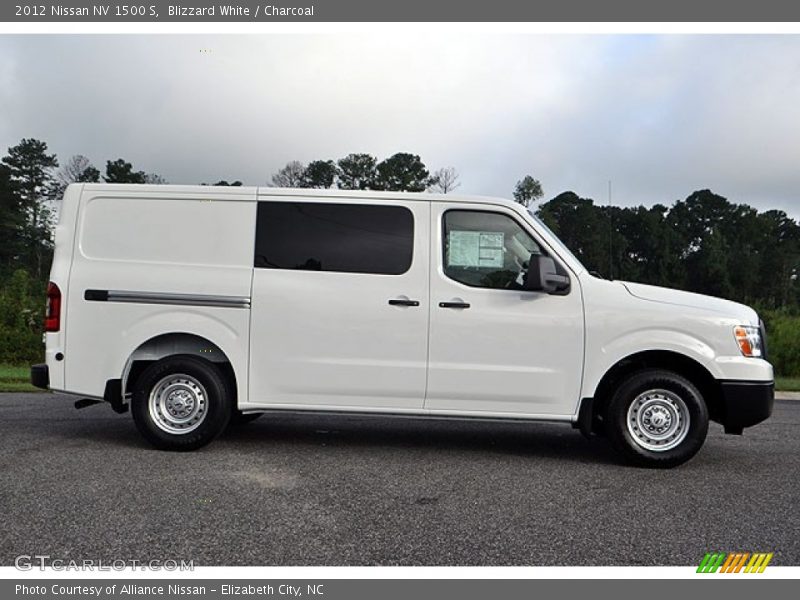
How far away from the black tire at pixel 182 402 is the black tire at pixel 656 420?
3.24 metres

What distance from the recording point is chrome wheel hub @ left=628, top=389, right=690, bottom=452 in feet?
18.7

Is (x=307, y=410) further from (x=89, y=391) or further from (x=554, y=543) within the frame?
(x=554, y=543)

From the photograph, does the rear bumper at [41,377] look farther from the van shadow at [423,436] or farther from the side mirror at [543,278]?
the side mirror at [543,278]

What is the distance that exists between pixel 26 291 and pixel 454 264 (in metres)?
14.7

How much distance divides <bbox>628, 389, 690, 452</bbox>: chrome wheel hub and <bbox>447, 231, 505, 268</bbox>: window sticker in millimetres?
1608

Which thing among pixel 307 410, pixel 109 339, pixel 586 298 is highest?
pixel 586 298

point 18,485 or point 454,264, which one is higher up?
point 454,264

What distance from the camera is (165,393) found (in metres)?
6.00

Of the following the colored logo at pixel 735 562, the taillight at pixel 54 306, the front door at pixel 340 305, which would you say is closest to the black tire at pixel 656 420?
the front door at pixel 340 305

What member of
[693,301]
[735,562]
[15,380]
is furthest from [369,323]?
[15,380]

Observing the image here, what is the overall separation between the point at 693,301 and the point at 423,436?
2.87m

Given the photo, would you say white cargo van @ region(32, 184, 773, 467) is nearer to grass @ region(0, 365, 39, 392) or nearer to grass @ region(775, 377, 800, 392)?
grass @ region(0, 365, 39, 392)

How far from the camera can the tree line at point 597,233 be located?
→ 1864cm

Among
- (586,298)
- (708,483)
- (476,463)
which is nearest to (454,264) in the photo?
(586,298)
